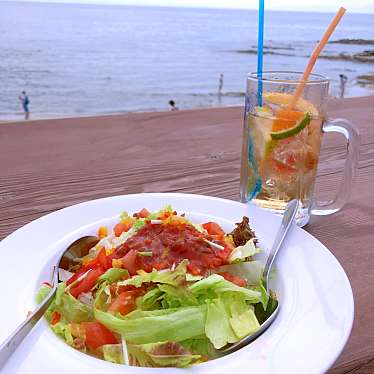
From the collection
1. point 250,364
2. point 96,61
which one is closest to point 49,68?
point 96,61

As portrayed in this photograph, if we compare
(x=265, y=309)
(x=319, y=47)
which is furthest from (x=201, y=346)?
(x=319, y=47)

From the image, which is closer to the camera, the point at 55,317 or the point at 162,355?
the point at 162,355

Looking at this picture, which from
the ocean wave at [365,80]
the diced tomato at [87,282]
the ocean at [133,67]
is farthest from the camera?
the ocean wave at [365,80]

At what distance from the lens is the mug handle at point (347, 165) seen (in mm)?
1093

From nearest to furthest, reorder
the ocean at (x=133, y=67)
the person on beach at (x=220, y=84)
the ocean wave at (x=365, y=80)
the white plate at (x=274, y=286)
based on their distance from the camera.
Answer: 1. the white plate at (x=274, y=286)
2. the ocean at (x=133, y=67)
3. the person on beach at (x=220, y=84)
4. the ocean wave at (x=365, y=80)

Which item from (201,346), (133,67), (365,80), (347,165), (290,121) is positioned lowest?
(365,80)

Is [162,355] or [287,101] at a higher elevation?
[287,101]

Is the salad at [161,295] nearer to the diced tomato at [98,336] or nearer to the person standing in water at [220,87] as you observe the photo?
the diced tomato at [98,336]

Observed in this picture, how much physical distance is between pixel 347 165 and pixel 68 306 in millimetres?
742

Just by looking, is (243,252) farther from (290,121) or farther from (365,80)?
(365,80)

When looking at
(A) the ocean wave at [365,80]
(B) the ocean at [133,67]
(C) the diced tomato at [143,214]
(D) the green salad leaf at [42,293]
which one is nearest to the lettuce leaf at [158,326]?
(D) the green salad leaf at [42,293]

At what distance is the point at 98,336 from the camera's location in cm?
72

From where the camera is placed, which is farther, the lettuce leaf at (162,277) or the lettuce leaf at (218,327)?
the lettuce leaf at (162,277)

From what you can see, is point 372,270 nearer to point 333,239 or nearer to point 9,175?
point 333,239
